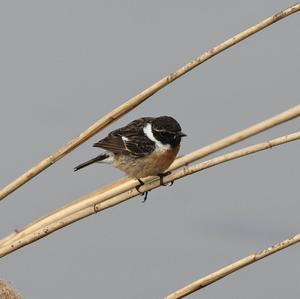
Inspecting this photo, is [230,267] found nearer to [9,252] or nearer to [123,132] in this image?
[9,252]

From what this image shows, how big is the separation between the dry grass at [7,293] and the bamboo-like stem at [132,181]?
442 millimetres

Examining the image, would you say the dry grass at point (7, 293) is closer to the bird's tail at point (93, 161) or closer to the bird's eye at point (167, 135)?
the bird's tail at point (93, 161)

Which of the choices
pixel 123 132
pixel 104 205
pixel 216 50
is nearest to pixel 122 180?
pixel 104 205

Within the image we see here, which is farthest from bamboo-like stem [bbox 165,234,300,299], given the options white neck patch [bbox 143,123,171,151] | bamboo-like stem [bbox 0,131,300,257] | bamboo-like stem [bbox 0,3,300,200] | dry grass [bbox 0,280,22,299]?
white neck patch [bbox 143,123,171,151]

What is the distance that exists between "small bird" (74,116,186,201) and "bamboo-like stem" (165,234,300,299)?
1.89 meters

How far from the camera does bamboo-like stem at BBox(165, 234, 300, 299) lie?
3.83m

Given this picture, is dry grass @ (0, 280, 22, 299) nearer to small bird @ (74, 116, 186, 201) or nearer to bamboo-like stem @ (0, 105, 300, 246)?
bamboo-like stem @ (0, 105, 300, 246)

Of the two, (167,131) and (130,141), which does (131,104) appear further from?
(130,141)

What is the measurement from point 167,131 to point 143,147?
0.74 feet

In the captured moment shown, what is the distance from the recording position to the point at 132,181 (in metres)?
4.82

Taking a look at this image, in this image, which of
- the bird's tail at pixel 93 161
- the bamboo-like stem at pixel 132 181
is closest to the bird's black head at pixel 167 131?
the bird's tail at pixel 93 161

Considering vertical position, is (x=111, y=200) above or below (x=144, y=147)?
below

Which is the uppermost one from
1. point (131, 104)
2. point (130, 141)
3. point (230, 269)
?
point (131, 104)

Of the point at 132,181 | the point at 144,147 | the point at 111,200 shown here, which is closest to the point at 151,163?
the point at 144,147
